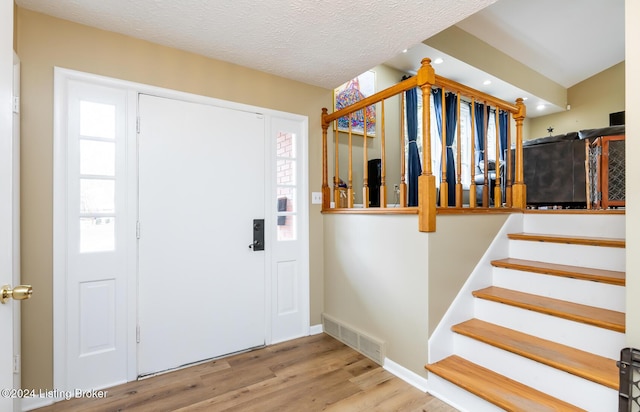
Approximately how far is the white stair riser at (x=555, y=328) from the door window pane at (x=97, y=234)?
2.71 meters

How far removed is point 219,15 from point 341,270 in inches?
87.3

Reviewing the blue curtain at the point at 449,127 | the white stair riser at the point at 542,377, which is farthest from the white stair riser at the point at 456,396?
the blue curtain at the point at 449,127

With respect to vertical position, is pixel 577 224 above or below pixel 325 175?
below

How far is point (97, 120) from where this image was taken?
215 cm

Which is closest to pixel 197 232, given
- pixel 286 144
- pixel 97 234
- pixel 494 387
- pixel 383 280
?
pixel 97 234

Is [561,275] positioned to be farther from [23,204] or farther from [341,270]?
[23,204]

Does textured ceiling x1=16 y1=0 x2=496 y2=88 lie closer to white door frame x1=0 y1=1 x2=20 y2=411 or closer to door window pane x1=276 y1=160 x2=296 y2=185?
Result: door window pane x1=276 y1=160 x2=296 y2=185

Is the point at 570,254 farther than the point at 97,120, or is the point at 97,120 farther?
the point at 570,254

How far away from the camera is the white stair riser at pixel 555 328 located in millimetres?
1719

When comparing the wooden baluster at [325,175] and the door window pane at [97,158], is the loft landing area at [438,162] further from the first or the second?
the door window pane at [97,158]

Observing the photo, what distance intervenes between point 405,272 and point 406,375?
737 millimetres

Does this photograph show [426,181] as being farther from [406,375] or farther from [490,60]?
[490,60]

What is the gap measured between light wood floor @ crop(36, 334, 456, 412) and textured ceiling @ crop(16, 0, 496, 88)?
8.12ft

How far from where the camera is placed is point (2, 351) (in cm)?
92
